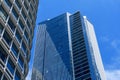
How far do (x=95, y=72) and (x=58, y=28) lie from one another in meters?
50.3

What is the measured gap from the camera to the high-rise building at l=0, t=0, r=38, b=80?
33075 mm

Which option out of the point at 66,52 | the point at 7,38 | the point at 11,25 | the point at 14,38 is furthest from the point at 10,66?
the point at 66,52

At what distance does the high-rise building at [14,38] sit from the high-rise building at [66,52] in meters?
102

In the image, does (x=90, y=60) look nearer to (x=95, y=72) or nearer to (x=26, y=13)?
(x=95, y=72)

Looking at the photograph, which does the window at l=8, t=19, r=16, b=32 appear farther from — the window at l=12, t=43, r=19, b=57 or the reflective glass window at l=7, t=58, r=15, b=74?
the reflective glass window at l=7, t=58, r=15, b=74

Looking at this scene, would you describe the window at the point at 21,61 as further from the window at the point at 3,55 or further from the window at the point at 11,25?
the window at the point at 3,55

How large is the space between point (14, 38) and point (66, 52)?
131 meters

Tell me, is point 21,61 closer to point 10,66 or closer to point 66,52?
point 10,66

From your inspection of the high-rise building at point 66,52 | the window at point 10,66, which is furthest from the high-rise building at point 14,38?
the high-rise building at point 66,52

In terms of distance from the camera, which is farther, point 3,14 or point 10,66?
point 3,14

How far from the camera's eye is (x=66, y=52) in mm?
167000

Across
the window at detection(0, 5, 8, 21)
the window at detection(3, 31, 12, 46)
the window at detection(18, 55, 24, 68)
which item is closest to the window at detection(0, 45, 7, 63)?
the window at detection(3, 31, 12, 46)

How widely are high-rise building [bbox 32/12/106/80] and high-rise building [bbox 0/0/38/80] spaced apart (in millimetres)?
102444

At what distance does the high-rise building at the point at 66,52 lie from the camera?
15212 cm
